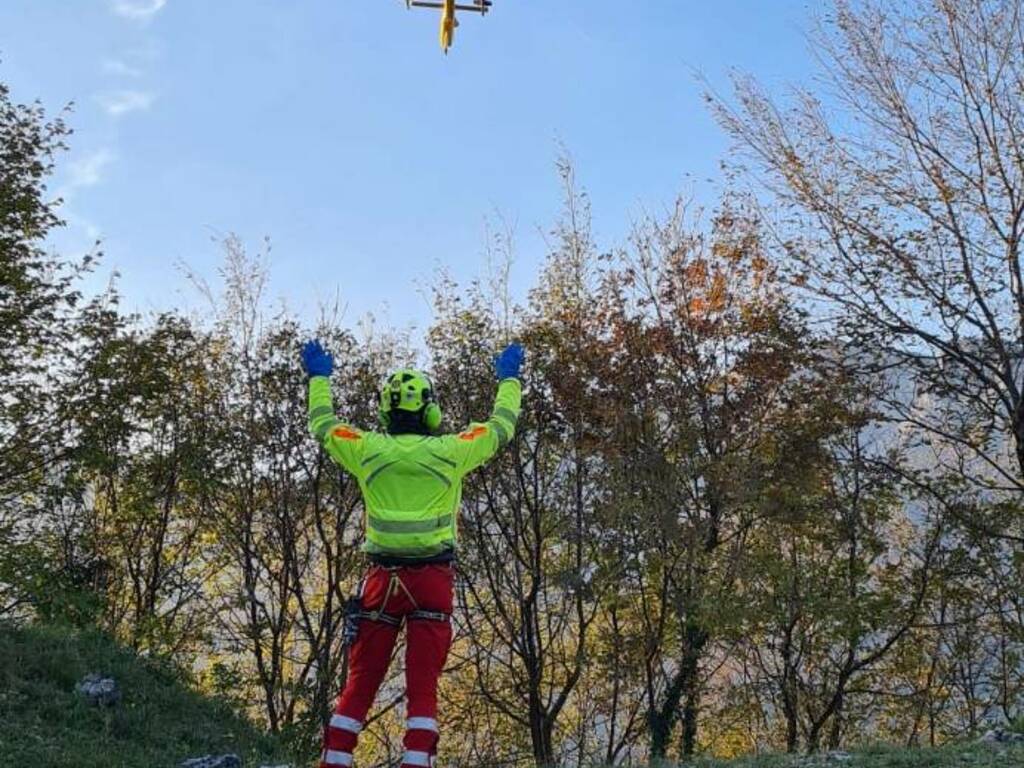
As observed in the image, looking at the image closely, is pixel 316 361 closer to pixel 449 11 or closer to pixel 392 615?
pixel 392 615

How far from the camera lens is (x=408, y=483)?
4.43 m

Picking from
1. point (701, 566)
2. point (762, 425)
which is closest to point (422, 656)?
point (701, 566)

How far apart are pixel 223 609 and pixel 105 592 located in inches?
95.6

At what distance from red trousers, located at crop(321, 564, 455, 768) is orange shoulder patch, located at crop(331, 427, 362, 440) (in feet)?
2.30

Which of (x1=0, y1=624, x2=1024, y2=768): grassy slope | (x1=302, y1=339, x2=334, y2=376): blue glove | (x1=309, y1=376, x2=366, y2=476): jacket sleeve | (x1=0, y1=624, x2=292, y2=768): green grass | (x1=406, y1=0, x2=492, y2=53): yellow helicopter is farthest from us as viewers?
(x1=406, y1=0, x2=492, y2=53): yellow helicopter

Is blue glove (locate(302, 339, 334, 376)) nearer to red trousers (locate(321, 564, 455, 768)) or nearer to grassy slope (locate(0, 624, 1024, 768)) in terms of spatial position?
red trousers (locate(321, 564, 455, 768))

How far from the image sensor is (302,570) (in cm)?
2023

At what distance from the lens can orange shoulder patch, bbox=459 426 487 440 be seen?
465 centimetres

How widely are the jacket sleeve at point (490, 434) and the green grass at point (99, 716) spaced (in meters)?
3.29

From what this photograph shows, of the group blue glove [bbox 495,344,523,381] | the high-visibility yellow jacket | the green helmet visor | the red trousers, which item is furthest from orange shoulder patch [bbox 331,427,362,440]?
blue glove [bbox 495,344,523,381]

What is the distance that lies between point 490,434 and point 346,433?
2.58ft

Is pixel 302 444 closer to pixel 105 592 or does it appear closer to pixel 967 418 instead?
pixel 105 592

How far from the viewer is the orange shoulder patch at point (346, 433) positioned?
4574mm

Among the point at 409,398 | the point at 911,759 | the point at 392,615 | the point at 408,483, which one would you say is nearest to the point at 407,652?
the point at 392,615
